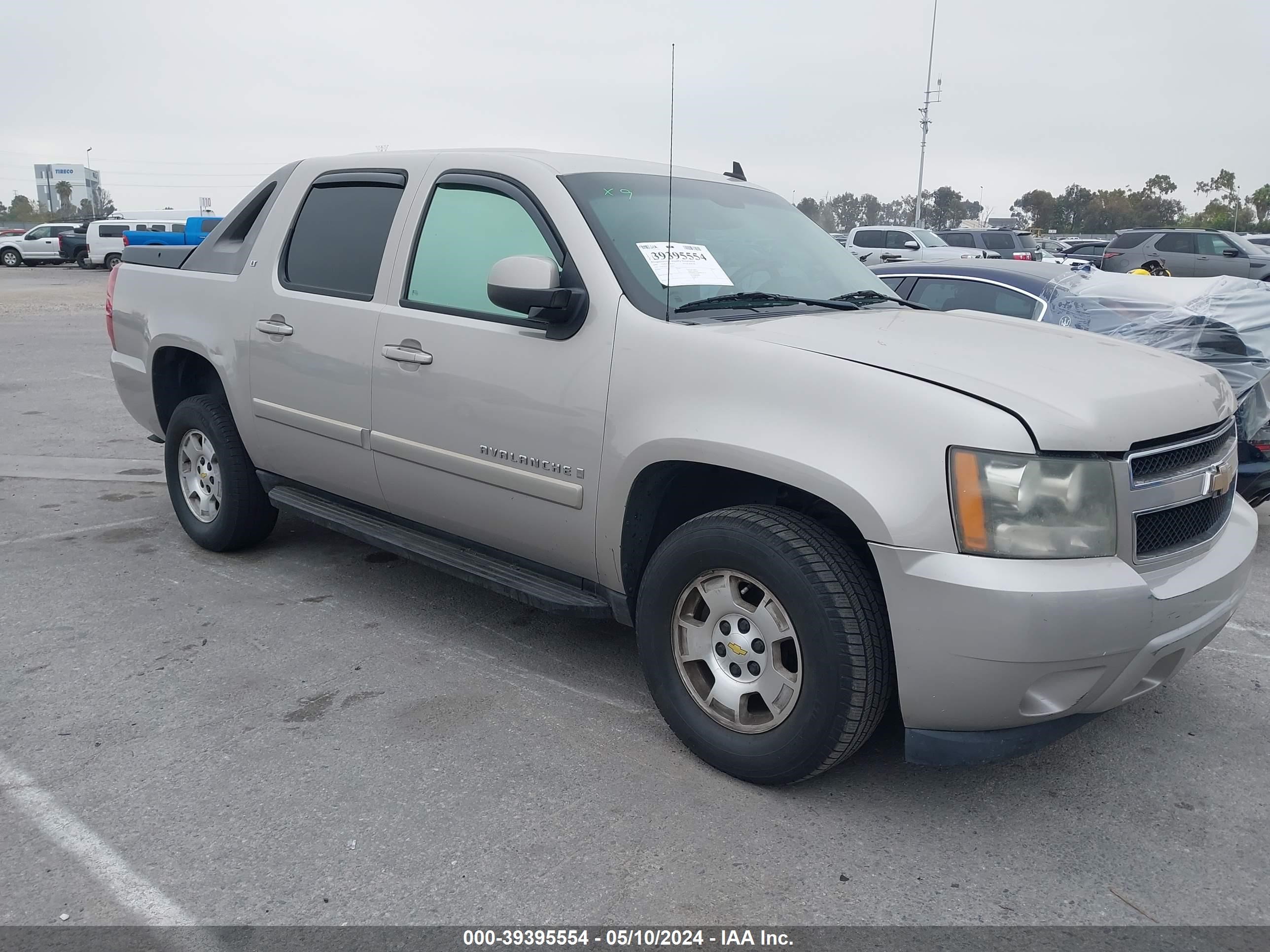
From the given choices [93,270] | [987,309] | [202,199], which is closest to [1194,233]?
[987,309]

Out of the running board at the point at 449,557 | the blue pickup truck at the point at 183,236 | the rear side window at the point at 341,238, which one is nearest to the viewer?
the running board at the point at 449,557

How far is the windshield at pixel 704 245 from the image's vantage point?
3.47 meters

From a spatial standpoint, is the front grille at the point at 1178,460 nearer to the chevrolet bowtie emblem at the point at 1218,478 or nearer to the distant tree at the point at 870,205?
the chevrolet bowtie emblem at the point at 1218,478

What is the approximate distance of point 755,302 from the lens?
11.7ft

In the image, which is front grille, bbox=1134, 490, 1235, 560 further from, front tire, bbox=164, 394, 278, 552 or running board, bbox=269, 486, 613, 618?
front tire, bbox=164, 394, 278, 552

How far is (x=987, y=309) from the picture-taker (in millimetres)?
6625

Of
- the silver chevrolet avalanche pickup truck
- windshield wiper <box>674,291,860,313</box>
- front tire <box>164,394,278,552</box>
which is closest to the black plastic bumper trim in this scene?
the silver chevrolet avalanche pickup truck

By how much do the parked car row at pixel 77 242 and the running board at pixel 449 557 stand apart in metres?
34.4

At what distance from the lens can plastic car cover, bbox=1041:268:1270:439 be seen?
5332 millimetres

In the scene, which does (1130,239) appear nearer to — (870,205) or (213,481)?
(213,481)

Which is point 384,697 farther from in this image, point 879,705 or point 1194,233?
point 1194,233

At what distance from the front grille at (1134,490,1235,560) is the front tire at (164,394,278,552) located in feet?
12.5

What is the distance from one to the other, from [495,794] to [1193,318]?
4.70 metres

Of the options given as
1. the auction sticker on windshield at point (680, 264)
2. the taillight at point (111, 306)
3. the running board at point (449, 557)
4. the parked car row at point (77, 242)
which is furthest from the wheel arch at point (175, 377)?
the parked car row at point (77, 242)
